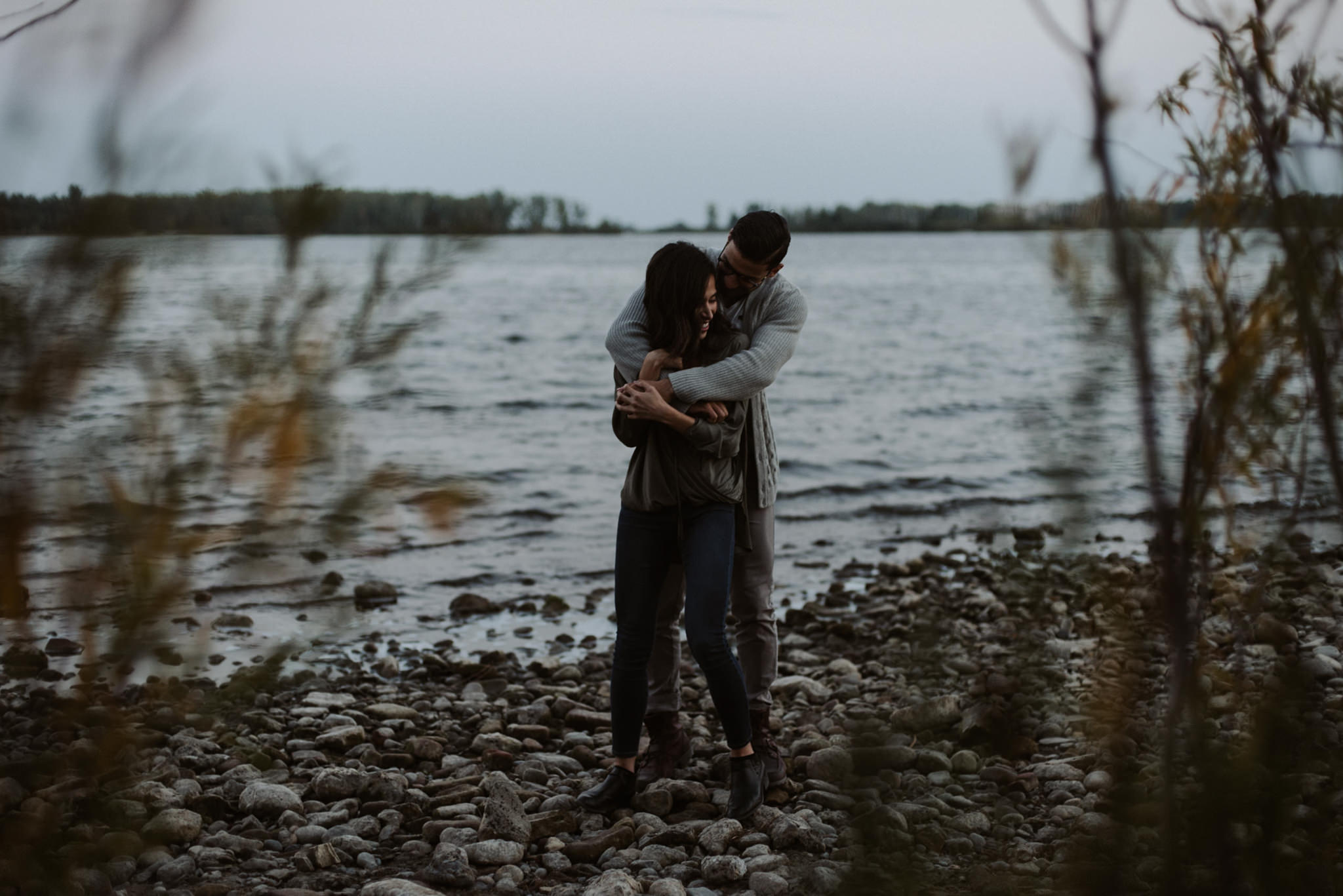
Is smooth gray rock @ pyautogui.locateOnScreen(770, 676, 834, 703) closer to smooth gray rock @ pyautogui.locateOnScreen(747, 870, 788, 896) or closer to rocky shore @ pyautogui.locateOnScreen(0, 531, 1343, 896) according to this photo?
rocky shore @ pyautogui.locateOnScreen(0, 531, 1343, 896)

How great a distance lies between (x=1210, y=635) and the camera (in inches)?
253

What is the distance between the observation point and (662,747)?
5.15 meters

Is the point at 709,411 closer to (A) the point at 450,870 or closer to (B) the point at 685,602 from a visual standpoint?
(B) the point at 685,602

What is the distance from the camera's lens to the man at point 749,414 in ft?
14.4

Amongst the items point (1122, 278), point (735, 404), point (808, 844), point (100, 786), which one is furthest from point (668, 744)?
point (1122, 278)

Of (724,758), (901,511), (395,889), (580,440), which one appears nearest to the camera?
(395,889)

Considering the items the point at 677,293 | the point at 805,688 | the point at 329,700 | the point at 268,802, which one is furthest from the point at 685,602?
the point at 329,700

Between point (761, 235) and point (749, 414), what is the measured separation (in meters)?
0.78

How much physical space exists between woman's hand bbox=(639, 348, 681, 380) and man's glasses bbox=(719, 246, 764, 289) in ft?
1.38

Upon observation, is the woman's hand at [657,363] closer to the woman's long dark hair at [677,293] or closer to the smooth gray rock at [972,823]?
the woman's long dark hair at [677,293]

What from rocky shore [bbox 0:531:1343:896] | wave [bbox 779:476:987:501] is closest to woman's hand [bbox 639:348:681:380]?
rocky shore [bbox 0:531:1343:896]

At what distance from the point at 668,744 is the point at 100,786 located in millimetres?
3724

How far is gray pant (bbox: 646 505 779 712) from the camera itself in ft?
15.9

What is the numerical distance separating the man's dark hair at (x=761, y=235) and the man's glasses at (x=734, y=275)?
12 cm
